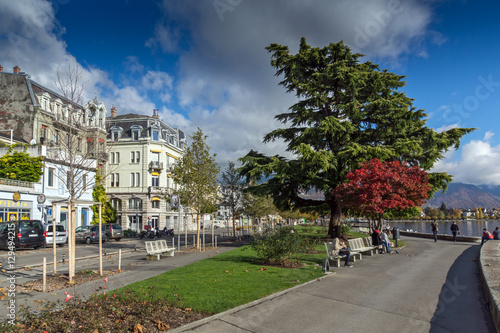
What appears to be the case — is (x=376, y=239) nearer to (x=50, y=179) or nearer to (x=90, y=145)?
(x=90, y=145)

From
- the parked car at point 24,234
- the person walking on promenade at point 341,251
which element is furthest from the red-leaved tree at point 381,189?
the parked car at point 24,234

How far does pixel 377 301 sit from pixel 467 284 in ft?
13.6

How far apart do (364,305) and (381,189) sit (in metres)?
12.0

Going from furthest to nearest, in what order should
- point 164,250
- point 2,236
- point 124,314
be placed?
point 2,236, point 164,250, point 124,314

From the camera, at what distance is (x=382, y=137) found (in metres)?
25.1

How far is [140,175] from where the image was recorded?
188 ft

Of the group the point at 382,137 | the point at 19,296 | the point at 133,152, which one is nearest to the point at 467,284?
the point at 19,296

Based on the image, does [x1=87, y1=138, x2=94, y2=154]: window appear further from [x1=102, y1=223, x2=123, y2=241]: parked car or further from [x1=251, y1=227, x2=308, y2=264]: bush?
→ [x1=102, y1=223, x2=123, y2=241]: parked car

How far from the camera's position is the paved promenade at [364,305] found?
21.7 feet

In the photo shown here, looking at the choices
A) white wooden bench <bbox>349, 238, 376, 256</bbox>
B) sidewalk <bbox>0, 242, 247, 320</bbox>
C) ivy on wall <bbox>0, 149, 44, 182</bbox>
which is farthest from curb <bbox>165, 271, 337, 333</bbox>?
ivy on wall <bbox>0, 149, 44, 182</bbox>

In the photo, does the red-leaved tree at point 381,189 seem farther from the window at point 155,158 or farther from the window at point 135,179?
the window at point 135,179

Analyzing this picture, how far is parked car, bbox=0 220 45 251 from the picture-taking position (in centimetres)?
2323

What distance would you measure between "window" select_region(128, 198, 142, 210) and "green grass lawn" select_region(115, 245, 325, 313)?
45.5m

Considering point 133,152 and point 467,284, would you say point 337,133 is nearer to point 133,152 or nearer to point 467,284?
point 467,284
